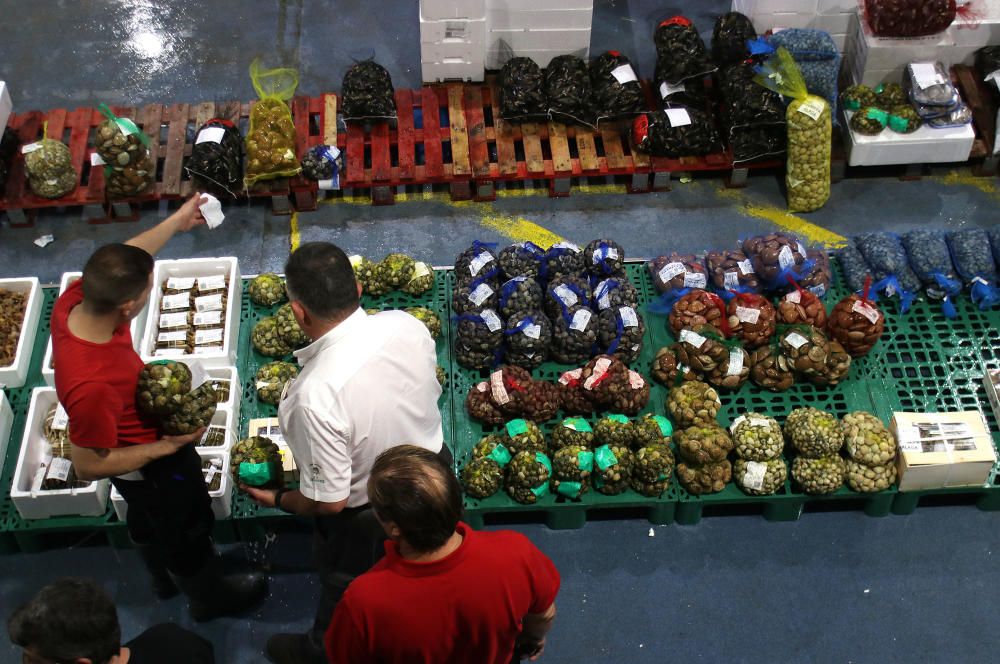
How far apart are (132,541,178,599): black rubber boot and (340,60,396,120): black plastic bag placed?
11.6 ft

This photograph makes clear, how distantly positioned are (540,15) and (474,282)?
8.21ft

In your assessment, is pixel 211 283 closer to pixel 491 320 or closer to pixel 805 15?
pixel 491 320

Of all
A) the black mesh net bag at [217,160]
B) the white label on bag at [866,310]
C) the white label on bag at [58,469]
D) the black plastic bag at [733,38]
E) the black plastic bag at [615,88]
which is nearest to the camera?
the white label on bag at [58,469]

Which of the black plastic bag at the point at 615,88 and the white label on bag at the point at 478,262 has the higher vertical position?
the black plastic bag at the point at 615,88

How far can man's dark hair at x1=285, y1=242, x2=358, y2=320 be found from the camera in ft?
14.2

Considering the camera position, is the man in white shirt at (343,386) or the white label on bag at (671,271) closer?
the man in white shirt at (343,386)

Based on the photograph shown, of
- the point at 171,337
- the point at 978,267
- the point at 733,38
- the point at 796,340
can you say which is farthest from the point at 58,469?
the point at 978,267

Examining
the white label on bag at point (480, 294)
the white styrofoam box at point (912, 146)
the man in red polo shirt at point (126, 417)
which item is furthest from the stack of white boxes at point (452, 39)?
the man in red polo shirt at point (126, 417)

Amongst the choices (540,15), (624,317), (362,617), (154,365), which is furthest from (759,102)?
(362,617)

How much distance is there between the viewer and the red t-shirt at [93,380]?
14.3 feet

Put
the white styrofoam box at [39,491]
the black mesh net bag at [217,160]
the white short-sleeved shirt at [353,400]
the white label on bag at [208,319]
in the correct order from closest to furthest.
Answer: the white short-sleeved shirt at [353,400] → the white styrofoam box at [39,491] → the white label on bag at [208,319] → the black mesh net bag at [217,160]

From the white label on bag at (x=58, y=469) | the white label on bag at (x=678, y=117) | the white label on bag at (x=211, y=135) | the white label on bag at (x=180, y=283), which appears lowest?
the white label on bag at (x=58, y=469)

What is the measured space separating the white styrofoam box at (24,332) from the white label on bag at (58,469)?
2.47ft

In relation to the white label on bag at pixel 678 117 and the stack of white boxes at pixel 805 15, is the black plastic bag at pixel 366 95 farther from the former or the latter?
the stack of white boxes at pixel 805 15
